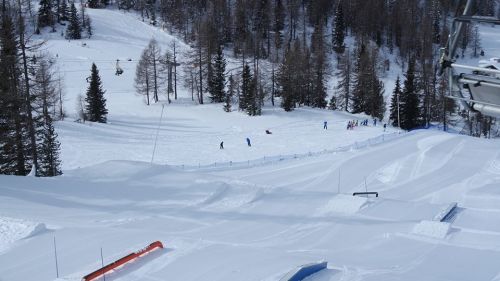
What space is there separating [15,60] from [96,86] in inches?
1066

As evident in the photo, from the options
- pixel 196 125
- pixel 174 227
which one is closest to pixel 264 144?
pixel 196 125

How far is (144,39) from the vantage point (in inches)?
3632

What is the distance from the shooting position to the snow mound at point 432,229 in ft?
39.6

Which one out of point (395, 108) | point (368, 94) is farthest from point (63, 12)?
point (395, 108)

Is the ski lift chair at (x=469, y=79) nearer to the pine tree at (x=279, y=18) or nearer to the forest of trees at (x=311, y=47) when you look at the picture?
the forest of trees at (x=311, y=47)

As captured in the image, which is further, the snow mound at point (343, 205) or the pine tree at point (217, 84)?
the pine tree at point (217, 84)

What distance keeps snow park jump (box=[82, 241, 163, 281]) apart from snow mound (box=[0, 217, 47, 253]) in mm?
2891

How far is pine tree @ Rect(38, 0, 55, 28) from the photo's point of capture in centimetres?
9112

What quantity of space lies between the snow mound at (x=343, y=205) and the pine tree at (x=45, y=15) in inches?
3502

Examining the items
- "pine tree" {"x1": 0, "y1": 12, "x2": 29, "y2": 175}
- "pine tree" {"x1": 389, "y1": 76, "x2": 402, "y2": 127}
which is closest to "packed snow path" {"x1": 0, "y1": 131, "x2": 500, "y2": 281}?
"pine tree" {"x1": 0, "y1": 12, "x2": 29, "y2": 175}

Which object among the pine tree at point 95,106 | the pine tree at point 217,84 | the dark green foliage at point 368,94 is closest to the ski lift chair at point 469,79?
the pine tree at point 95,106

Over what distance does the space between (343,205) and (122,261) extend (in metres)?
7.40

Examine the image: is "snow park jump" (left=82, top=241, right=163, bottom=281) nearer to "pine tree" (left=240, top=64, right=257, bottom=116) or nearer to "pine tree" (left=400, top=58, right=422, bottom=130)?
"pine tree" (left=240, top=64, right=257, bottom=116)

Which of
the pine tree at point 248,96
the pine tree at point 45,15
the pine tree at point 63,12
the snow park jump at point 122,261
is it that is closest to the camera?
the snow park jump at point 122,261
